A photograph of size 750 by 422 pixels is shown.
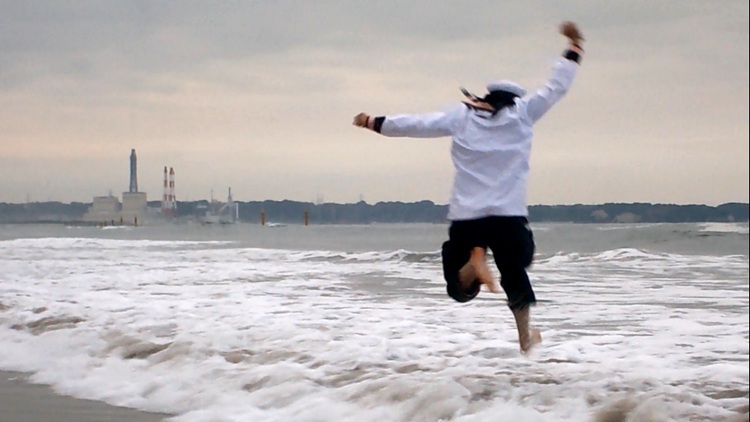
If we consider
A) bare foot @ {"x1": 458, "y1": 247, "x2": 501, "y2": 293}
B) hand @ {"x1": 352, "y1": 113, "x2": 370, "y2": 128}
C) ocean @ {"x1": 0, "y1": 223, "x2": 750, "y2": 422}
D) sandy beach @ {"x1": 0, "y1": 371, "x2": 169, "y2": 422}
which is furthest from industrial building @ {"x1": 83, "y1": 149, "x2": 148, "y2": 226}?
bare foot @ {"x1": 458, "y1": 247, "x2": 501, "y2": 293}

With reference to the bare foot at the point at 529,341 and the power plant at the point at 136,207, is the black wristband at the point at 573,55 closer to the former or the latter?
the bare foot at the point at 529,341

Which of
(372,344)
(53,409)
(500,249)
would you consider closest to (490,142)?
(500,249)

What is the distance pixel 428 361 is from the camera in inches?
112

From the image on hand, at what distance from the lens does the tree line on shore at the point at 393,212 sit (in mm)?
2518

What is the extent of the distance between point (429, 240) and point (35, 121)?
7.25m

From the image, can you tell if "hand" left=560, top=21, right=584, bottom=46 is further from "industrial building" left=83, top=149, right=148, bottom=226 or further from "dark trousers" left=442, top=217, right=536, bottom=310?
"industrial building" left=83, top=149, right=148, bottom=226

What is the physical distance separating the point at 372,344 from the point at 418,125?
1051 mm

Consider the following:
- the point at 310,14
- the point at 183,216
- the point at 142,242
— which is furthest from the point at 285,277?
the point at 142,242

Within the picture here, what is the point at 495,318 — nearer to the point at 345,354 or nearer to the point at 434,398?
the point at 345,354

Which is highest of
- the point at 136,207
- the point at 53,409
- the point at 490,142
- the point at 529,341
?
the point at 490,142

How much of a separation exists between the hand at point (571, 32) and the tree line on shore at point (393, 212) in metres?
0.50

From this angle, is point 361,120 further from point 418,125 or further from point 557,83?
point 557,83

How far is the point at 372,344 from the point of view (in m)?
3.18

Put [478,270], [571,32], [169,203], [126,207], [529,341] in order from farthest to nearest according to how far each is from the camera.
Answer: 1. [169,203]
2. [126,207]
3. [529,341]
4. [478,270]
5. [571,32]
